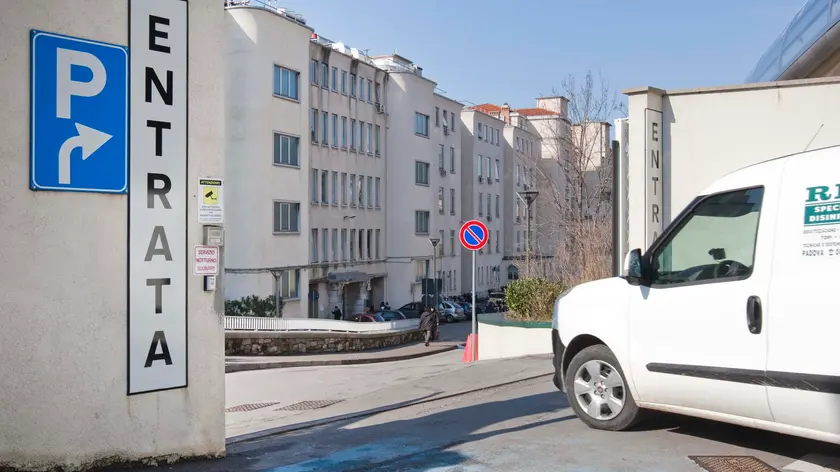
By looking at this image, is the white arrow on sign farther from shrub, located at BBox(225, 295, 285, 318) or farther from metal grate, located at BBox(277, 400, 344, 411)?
shrub, located at BBox(225, 295, 285, 318)

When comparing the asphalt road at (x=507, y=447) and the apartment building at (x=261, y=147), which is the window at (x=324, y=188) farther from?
the asphalt road at (x=507, y=447)

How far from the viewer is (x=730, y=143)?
501 inches

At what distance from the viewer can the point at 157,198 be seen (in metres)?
7.19

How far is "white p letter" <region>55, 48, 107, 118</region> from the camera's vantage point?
662 centimetres

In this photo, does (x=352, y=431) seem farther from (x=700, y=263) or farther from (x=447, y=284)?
(x=447, y=284)

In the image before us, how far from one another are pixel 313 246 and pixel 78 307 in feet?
133

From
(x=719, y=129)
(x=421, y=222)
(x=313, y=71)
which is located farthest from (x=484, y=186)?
(x=719, y=129)

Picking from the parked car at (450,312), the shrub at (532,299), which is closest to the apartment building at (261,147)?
the parked car at (450,312)

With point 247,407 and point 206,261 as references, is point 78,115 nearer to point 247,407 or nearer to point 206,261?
point 206,261

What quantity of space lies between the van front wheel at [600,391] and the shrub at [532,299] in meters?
11.0

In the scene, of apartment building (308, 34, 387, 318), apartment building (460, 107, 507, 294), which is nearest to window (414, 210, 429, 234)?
apartment building (308, 34, 387, 318)

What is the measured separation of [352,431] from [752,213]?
4.42 metres

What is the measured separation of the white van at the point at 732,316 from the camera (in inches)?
243

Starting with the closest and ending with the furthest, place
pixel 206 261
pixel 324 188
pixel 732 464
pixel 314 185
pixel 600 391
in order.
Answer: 1. pixel 732 464
2. pixel 206 261
3. pixel 600 391
4. pixel 314 185
5. pixel 324 188
